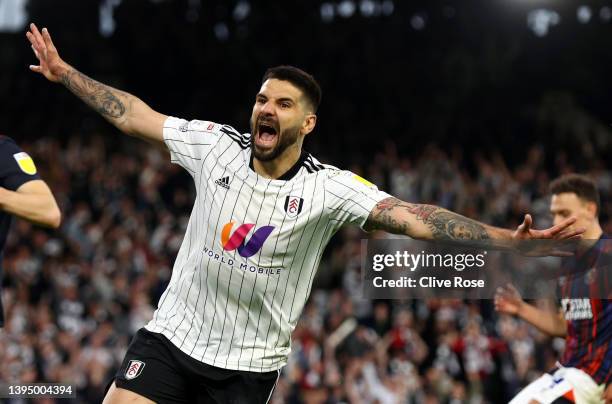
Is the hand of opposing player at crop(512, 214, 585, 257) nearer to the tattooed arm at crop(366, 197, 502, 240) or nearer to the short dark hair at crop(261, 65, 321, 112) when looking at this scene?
the tattooed arm at crop(366, 197, 502, 240)

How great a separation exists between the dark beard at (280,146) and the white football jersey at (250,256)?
97mm

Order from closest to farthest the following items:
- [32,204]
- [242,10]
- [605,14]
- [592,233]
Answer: [32,204] → [592,233] → [605,14] → [242,10]

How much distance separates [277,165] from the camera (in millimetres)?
5316

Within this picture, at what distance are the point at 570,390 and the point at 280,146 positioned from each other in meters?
2.84

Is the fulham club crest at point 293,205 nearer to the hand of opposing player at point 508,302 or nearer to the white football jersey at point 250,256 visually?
the white football jersey at point 250,256

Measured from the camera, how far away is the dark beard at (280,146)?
5246 millimetres

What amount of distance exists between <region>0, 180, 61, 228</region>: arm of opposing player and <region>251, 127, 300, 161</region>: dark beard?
1164 millimetres

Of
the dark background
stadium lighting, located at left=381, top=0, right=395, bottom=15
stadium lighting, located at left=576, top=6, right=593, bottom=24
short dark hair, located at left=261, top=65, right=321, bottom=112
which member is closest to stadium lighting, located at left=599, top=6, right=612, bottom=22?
the dark background

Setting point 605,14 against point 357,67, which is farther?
point 357,67

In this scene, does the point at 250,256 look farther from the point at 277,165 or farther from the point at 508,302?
the point at 508,302

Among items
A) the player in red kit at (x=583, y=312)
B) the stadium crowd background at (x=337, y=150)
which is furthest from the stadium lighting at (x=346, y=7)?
the player in red kit at (x=583, y=312)

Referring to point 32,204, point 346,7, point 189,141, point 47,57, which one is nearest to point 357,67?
point 346,7

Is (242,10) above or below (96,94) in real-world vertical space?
above

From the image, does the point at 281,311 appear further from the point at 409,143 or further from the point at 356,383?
the point at 409,143
